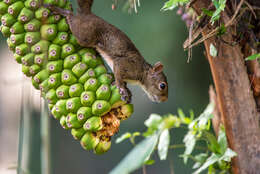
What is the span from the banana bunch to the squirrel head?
0.74m

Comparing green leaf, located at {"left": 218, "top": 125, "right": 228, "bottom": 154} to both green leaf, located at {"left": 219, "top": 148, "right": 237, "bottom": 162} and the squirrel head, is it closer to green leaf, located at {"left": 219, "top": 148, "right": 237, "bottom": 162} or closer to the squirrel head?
green leaf, located at {"left": 219, "top": 148, "right": 237, "bottom": 162}

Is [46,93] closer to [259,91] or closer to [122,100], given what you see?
[122,100]

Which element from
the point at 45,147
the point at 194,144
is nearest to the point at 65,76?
the point at 45,147

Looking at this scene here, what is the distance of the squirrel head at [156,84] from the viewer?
199cm

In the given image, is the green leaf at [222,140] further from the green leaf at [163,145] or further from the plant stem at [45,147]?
the plant stem at [45,147]

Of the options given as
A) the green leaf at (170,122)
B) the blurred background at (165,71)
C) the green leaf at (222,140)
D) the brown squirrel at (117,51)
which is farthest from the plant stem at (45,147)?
the blurred background at (165,71)

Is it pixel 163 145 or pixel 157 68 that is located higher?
pixel 157 68

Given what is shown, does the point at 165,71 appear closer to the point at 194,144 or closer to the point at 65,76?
the point at 194,144

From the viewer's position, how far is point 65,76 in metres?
1.17

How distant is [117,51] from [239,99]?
0.73 meters

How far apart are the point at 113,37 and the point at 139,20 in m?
2.24

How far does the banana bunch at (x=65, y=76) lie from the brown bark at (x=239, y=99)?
458 millimetres

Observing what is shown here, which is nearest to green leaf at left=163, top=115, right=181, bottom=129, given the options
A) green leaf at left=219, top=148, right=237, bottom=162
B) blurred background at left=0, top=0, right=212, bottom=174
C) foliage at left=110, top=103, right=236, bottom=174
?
foliage at left=110, top=103, right=236, bottom=174

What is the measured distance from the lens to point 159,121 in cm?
193
